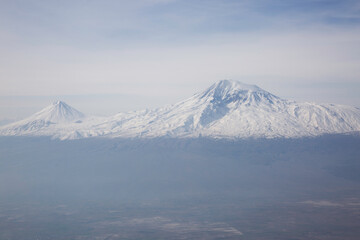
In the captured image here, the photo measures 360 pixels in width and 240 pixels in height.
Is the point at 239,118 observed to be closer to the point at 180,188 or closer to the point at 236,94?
the point at 236,94

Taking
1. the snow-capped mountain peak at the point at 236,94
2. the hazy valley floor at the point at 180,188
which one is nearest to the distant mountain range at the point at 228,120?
the snow-capped mountain peak at the point at 236,94

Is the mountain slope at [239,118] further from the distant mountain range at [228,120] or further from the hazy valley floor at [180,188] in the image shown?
the hazy valley floor at [180,188]

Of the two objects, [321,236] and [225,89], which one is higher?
[225,89]

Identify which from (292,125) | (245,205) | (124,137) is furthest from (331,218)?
(124,137)

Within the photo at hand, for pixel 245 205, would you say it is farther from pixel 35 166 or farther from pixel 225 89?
pixel 225 89

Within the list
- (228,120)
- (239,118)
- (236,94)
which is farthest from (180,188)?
(236,94)

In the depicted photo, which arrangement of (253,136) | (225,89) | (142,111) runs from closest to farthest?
(253,136) → (225,89) → (142,111)
